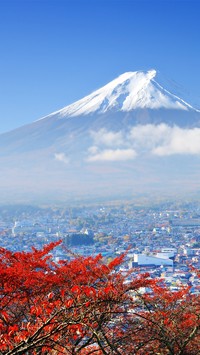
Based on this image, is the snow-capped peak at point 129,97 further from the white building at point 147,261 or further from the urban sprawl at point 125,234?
the white building at point 147,261

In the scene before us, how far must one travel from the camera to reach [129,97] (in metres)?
103

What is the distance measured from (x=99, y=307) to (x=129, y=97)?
3939 inches

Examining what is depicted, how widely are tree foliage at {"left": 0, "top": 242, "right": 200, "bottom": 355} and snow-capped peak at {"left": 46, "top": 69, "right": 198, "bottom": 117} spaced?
3658 inches

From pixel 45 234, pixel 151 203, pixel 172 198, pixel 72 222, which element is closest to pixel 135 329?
pixel 45 234

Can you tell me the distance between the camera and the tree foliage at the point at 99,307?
4766mm

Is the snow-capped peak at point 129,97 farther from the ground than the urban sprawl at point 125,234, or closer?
farther from the ground

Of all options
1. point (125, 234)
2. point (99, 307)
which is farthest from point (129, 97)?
point (99, 307)

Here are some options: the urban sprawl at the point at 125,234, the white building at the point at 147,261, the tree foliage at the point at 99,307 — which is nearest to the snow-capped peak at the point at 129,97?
the urban sprawl at the point at 125,234

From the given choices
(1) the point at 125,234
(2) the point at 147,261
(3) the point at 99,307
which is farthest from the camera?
(1) the point at 125,234

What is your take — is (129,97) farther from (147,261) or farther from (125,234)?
(147,261)

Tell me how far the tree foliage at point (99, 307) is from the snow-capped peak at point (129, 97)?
3658 inches

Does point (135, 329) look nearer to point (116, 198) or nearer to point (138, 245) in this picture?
point (138, 245)

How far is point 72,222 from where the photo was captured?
48.2 m

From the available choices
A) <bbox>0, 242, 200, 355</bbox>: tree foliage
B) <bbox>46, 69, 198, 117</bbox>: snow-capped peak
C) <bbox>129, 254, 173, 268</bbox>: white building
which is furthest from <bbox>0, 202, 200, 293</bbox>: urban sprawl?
<bbox>46, 69, 198, 117</bbox>: snow-capped peak
